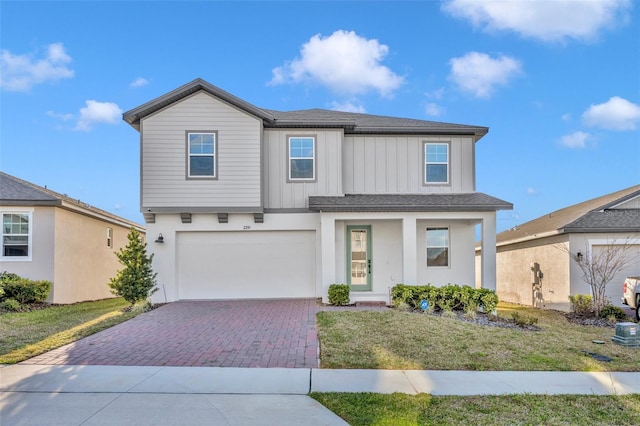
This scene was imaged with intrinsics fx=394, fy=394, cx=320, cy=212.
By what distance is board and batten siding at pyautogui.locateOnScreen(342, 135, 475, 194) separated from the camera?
44.5ft

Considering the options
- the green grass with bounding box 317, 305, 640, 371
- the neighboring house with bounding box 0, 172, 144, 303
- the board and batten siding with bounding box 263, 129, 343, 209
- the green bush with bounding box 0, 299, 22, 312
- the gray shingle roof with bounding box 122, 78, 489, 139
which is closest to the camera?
the green grass with bounding box 317, 305, 640, 371

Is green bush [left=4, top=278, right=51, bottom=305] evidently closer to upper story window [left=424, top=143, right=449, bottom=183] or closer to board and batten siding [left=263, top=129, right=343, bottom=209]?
board and batten siding [left=263, top=129, right=343, bottom=209]

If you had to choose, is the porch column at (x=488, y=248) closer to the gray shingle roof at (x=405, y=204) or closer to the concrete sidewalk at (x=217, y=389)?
the gray shingle roof at (x=405, y=204)

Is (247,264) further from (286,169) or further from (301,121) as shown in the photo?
(301,121)

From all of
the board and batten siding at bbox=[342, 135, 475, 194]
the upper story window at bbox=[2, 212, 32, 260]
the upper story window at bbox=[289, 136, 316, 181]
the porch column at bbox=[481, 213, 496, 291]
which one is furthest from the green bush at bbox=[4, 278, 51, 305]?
the porch column at bbox=[481, 213, 496, 291]

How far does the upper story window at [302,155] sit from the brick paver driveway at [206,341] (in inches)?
174

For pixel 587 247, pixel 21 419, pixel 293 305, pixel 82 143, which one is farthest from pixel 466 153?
pixel 82 143

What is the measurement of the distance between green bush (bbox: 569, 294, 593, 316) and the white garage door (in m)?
7.97

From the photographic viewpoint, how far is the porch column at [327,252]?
11.9 metres

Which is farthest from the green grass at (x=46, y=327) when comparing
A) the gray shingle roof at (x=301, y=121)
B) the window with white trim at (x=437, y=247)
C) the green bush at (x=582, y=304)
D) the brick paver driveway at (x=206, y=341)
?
the green bush at (x=582, y=304)

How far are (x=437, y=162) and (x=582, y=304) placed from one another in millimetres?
6099

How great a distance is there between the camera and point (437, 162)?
13.7 metres

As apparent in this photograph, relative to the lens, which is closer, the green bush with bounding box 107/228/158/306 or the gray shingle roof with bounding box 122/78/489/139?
the green bush with bounding box 107/228/158/306

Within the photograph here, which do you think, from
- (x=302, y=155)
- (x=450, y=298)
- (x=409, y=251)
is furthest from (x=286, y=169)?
(x=450, y=298)
